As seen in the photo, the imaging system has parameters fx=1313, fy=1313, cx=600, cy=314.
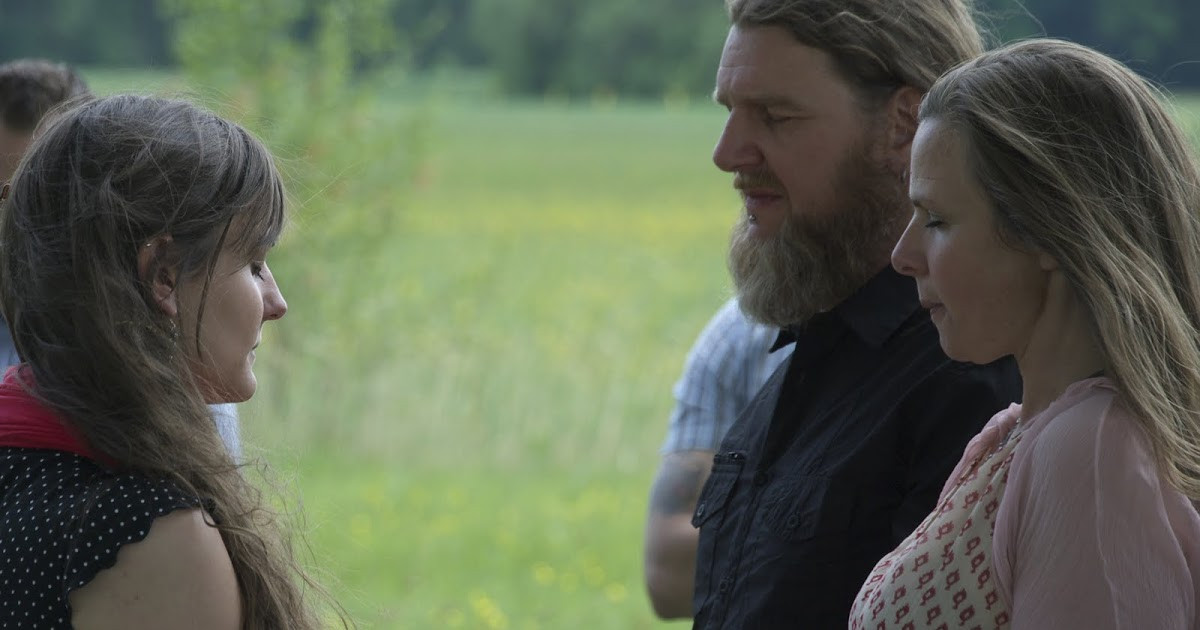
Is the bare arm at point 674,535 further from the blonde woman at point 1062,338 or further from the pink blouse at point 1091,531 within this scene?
the pink blouse at point 1091,531

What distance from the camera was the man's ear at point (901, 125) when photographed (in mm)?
1984

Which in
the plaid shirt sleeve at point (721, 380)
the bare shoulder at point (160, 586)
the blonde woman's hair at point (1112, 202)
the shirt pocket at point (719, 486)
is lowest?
the plaid shirt sleeve at point (721, 380)

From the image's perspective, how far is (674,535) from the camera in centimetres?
250

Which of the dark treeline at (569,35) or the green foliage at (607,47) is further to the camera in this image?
the green foliage at (607,47)

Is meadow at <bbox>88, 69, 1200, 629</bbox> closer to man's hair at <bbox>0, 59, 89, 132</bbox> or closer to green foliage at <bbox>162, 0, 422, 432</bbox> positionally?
green foliage at <bbox>162, 0, 422, 432</bbox>

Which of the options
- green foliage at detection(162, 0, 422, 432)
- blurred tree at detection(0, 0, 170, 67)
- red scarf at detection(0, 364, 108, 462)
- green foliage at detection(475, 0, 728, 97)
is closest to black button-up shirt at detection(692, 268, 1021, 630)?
red scarf at detection(0, 364, 108, 462)

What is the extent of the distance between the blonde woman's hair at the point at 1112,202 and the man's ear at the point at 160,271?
0.91m

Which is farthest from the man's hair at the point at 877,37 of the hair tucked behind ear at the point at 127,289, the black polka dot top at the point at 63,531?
the black polka dot top at the point at 63,531

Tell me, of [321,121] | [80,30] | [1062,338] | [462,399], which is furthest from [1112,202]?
[80,30]

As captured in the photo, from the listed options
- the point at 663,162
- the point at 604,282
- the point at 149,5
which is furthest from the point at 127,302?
the point at 663,162

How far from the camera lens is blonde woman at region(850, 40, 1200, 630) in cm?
122

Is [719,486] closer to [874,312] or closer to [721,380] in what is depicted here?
[874,312]

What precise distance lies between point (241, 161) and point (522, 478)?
648 centimetres

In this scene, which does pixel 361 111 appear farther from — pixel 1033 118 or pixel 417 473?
pixel 1033 118
